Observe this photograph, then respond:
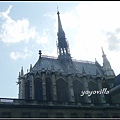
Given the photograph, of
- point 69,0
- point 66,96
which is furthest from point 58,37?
point 69,0

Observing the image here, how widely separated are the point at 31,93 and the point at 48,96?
420 centimetres

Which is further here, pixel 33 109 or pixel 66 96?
pixel 66 96

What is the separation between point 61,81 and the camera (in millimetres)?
49969

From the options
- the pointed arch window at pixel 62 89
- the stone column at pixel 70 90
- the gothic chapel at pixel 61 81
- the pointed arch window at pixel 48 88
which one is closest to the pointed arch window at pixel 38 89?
the gothic chapel at pixel 61 81

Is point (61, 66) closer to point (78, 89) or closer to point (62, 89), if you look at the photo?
point (62, 89)

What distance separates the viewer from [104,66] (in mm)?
60344

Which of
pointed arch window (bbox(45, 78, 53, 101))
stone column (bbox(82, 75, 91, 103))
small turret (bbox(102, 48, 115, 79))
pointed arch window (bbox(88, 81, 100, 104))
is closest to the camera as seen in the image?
pointed arch window (bbox(45, 78, 53, 101))

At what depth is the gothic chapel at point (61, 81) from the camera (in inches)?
1852

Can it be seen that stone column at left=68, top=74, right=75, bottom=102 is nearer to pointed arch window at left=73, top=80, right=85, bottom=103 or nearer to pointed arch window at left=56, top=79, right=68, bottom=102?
pointed arch window at left=56, top=79, right=68, bottom=102

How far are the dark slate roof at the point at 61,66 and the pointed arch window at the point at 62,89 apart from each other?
3269 millimetres

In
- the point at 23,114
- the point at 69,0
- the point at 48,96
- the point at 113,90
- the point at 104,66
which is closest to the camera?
the point at 69,0

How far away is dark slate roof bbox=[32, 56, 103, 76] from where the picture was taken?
171 ft

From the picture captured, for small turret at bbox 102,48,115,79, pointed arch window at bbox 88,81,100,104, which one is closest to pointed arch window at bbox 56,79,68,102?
pointed arch window at bbox 88,81,100,104

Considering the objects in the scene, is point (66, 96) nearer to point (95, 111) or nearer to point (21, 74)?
point (95, 111)
